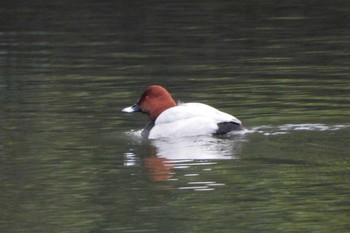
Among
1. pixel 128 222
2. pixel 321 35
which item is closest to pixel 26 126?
pixel 128 222

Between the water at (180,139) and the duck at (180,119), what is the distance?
0.17m

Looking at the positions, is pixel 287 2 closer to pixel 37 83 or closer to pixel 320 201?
pixel 37 83

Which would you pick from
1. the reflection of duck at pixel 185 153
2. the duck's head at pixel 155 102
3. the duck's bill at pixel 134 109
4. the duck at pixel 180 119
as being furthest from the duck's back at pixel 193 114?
the duck's bill at pixel 134 109

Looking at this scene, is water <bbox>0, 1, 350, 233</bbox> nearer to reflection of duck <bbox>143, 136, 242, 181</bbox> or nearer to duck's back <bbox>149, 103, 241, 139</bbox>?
reflection of duck <bbox>143, 136, 242, 181</bbox>

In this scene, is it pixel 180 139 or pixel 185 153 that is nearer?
pixel 185 153

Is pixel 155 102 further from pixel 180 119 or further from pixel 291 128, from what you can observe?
pixel 291 128

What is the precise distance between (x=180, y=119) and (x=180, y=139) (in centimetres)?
34

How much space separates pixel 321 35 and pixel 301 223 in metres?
13.1

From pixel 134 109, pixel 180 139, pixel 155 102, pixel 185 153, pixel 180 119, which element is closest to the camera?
pixel 185 153

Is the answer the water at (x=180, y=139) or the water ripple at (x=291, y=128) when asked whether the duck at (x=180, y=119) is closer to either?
the water at (x=180, y=139)

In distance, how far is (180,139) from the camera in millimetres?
13859

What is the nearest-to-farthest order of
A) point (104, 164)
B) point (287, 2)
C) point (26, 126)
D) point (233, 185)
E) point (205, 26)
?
point (233, 185) → point (104, 164) → point (26, 126) → point (205, 26) → point (287, 2)

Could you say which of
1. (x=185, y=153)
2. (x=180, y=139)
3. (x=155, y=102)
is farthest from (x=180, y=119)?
(x=185, y=153)

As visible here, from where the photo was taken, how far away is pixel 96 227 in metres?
9.91
